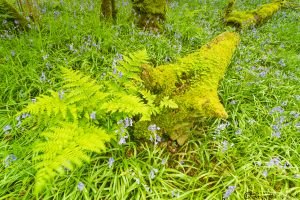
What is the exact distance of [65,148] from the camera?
2.15m

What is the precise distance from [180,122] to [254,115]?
57.5 inches

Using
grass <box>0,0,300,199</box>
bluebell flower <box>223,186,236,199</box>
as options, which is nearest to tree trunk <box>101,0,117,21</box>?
grass <box>0,0,300,199</box>

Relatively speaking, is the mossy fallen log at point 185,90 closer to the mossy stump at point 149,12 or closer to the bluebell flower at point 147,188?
the bluebell flower at point 147,188

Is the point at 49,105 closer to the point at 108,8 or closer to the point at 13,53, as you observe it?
the point at 13,53

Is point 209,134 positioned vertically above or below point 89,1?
below

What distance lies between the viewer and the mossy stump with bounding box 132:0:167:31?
17.8 feet

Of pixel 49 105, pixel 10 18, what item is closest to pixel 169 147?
pixel 49 105

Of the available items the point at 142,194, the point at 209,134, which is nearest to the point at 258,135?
the point at 209,134

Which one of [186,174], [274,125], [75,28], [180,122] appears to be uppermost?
[75,28]

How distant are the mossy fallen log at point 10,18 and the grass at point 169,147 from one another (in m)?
0.27

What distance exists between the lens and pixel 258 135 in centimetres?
332

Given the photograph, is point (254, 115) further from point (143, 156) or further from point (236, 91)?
point (143, 156)

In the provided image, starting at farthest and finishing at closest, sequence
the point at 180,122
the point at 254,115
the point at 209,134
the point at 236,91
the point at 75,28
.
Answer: the point at 75,28 < the point at 236,91 < the point at 254,115 < the point at 209,134 < the point at 180,122

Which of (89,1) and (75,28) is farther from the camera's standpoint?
(89,1)
